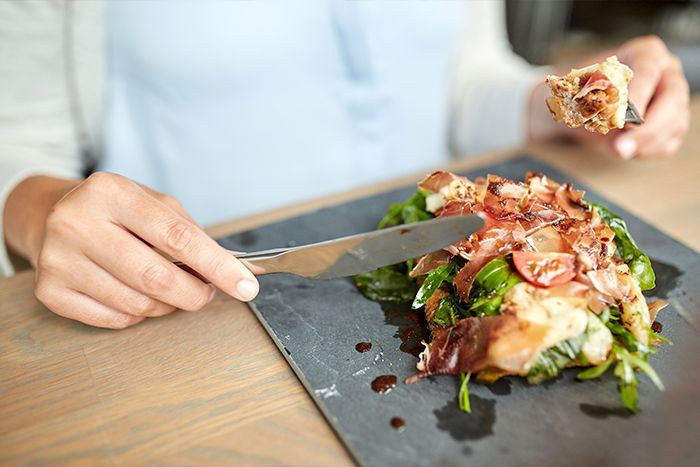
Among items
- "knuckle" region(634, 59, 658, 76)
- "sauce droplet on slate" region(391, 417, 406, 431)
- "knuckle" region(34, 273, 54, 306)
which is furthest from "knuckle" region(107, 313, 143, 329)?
"knuckle" region(634, 59, 658, 76)

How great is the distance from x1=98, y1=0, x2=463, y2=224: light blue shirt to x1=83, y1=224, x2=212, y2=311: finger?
0.60 metres

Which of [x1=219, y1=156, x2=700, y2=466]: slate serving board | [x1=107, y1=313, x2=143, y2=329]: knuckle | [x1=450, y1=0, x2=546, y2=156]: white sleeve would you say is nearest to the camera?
[x1=219, y1=156, x2=700, y2=466]: slate serving board

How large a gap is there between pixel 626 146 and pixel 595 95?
0.45m

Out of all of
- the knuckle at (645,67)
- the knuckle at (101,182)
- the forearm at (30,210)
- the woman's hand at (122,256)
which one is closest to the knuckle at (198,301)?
the woman's hand at (122,256)

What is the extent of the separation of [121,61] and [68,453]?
3.05ft

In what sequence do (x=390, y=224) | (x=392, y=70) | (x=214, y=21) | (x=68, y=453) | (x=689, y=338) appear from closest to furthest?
1. (x=68, y=453)
2. (x=689, y=338)
3. (x=390, y=224)
4. (x=214, y=21)
5. (x=392, y=70)

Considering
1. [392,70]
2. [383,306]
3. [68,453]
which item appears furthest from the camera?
[392,70]

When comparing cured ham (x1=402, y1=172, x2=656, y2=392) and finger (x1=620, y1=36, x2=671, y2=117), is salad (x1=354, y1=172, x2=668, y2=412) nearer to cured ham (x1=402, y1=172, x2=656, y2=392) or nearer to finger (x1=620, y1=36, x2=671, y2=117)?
cured ham (x1=402, y1=172, x2=656, y2=392)

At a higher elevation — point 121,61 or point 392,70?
point 121,61

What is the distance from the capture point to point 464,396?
0.86 metres

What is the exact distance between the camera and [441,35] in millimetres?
1682

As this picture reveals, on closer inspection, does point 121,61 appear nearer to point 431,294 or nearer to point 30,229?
point 30,229

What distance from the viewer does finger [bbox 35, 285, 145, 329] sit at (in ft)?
3.19

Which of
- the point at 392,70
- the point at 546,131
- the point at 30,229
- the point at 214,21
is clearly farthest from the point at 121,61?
the point at 546,131
